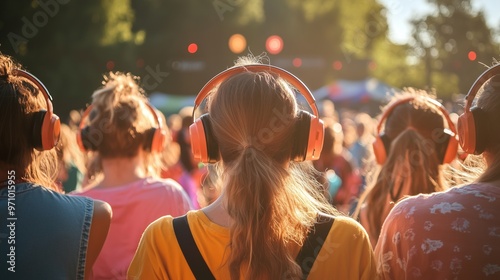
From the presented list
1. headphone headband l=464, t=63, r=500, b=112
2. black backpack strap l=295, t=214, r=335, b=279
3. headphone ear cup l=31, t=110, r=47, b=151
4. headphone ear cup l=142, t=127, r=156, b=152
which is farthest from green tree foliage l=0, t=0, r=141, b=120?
black backpack strap l=295, t=214, r=335, b=279

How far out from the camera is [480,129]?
8.16 feet

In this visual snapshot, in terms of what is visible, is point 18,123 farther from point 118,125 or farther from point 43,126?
point 118,125

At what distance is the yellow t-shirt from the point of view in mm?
2250

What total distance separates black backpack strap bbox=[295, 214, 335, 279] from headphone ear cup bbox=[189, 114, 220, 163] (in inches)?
19.7

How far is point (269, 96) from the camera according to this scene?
7.57 feet

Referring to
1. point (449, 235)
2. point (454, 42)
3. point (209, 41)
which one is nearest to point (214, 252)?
point (449, 235)

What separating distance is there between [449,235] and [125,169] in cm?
216

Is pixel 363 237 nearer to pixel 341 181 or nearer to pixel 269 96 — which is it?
pixel 269 96

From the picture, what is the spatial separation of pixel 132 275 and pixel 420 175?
6.54ft

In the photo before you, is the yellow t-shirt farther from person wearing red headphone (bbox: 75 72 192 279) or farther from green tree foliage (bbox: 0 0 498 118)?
green tree foliage (bbox: 0 0 498 118)

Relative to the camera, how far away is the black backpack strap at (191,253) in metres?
2.23

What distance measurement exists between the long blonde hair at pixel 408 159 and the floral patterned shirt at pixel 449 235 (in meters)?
1.16

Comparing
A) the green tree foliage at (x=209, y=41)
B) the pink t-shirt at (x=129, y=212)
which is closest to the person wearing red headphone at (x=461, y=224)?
the pink t-shirt at (x=129, y=212)

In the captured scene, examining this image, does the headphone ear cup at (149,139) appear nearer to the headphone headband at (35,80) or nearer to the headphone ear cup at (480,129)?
the headphone headband at (35,80)
